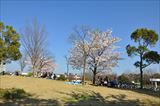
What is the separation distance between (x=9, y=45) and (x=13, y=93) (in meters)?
13.4

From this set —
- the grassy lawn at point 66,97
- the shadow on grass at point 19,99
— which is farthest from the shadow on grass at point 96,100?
the shadow on grass at point 19,99

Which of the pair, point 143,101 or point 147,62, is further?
point 147,62

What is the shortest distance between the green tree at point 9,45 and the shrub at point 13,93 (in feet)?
36.6

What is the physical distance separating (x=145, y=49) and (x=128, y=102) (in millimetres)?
14506

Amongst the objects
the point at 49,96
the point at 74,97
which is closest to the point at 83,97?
the point at 74,97

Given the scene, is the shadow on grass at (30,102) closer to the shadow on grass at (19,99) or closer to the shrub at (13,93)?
the shadow on grass at (19,99)

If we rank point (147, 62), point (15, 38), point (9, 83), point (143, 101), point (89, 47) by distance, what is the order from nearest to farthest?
point (143, 101) < point (9, 83) < point (15, 38) < point (147, 62) < point (89, 47)

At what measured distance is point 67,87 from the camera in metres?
27.6

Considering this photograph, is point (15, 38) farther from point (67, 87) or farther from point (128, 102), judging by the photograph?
point (128, 102)

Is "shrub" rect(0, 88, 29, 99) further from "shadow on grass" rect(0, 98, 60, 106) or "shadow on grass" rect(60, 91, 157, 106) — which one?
"shadow on grass" rect(60, 91, 157, 106)

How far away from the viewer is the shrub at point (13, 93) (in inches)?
870

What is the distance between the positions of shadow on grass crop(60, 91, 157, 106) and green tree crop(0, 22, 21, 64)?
39.5ft

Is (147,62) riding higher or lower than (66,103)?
higher

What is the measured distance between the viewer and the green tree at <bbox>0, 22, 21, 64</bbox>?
34.2 m
